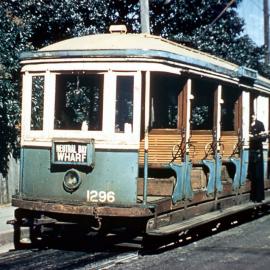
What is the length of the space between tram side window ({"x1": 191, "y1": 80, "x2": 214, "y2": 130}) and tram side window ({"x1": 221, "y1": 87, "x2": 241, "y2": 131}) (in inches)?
21.5

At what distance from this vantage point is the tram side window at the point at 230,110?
1017cm

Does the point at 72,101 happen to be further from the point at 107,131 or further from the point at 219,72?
the point at 219,72

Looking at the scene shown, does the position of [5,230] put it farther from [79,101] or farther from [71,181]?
[79,101]

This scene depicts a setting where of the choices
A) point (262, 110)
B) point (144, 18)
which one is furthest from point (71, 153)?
point (144, 18)

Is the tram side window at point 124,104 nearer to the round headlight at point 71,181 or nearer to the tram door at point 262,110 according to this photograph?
the round headlight at point 71,181

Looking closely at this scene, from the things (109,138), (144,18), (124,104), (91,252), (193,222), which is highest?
(144,18)

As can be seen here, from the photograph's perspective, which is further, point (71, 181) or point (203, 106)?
point (203, 106)

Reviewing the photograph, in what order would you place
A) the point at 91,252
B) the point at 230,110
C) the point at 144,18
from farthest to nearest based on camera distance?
the point at 144,18, the point at 230,110, the point at 91,252

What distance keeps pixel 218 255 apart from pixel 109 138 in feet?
6.51

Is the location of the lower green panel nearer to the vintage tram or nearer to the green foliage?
the vintage tram

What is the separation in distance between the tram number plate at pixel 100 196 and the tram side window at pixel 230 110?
3.29 metres

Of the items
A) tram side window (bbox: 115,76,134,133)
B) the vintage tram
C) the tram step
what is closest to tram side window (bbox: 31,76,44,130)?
the vintage tram

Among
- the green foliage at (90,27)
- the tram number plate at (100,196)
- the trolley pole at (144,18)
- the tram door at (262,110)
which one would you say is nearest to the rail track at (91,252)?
the tram number plate at (100,196)

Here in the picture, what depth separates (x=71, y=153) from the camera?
758cm
